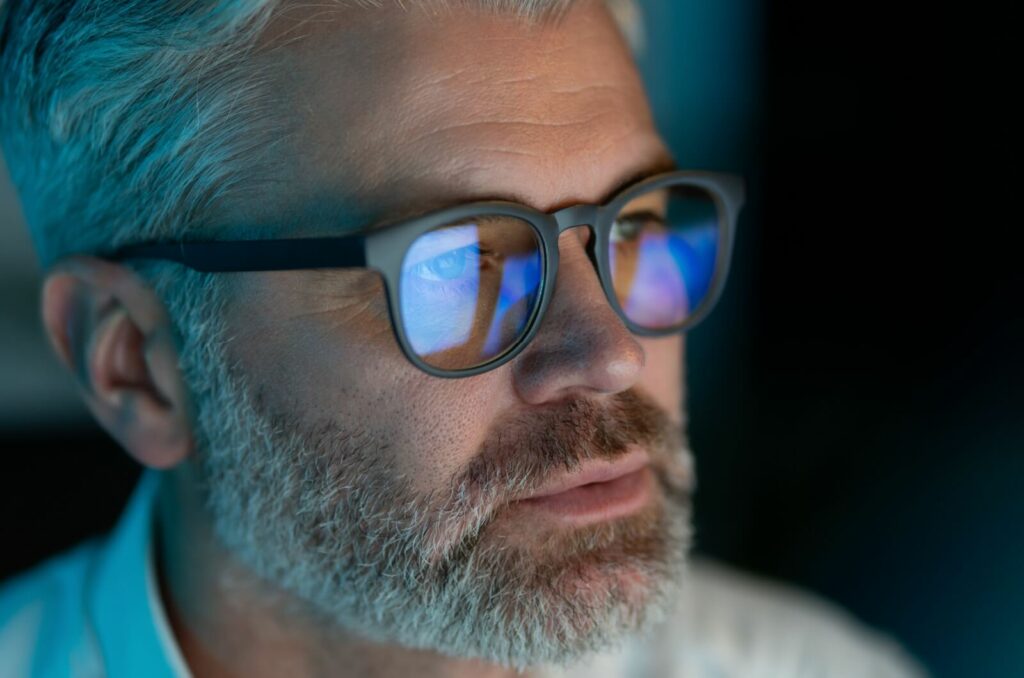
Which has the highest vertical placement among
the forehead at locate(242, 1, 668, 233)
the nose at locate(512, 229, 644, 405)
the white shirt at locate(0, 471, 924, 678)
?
the forehead at locate(242, 1, 668, 233)

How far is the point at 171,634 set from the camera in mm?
1393

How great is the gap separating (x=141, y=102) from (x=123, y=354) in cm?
34

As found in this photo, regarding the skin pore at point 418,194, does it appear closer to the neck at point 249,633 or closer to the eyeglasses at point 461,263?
the eyeglasses at point 461,263

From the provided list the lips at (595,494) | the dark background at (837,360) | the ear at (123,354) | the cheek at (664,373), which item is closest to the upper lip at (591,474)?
the lips at (595,494)

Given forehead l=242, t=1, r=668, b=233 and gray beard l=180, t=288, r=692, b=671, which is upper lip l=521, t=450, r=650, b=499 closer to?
gray beard l=180, t=288, r=692, b=671

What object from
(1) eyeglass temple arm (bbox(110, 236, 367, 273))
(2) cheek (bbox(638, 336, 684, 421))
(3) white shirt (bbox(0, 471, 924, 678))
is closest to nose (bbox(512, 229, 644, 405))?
(2) cheek (bbox(638, 336, 684, 421))

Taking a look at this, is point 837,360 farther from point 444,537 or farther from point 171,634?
point 171,634

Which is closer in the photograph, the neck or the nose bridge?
the nose bridge

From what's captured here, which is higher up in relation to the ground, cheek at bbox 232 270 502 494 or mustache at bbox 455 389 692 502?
cheek at bbox 232 270 502 494

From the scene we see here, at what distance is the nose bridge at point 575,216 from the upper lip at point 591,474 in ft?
0.94

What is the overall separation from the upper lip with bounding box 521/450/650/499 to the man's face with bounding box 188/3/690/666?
11mm

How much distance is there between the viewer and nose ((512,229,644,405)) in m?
1.13

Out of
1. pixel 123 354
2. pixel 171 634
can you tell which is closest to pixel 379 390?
pixel 123 354

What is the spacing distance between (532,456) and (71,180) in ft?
2.45
